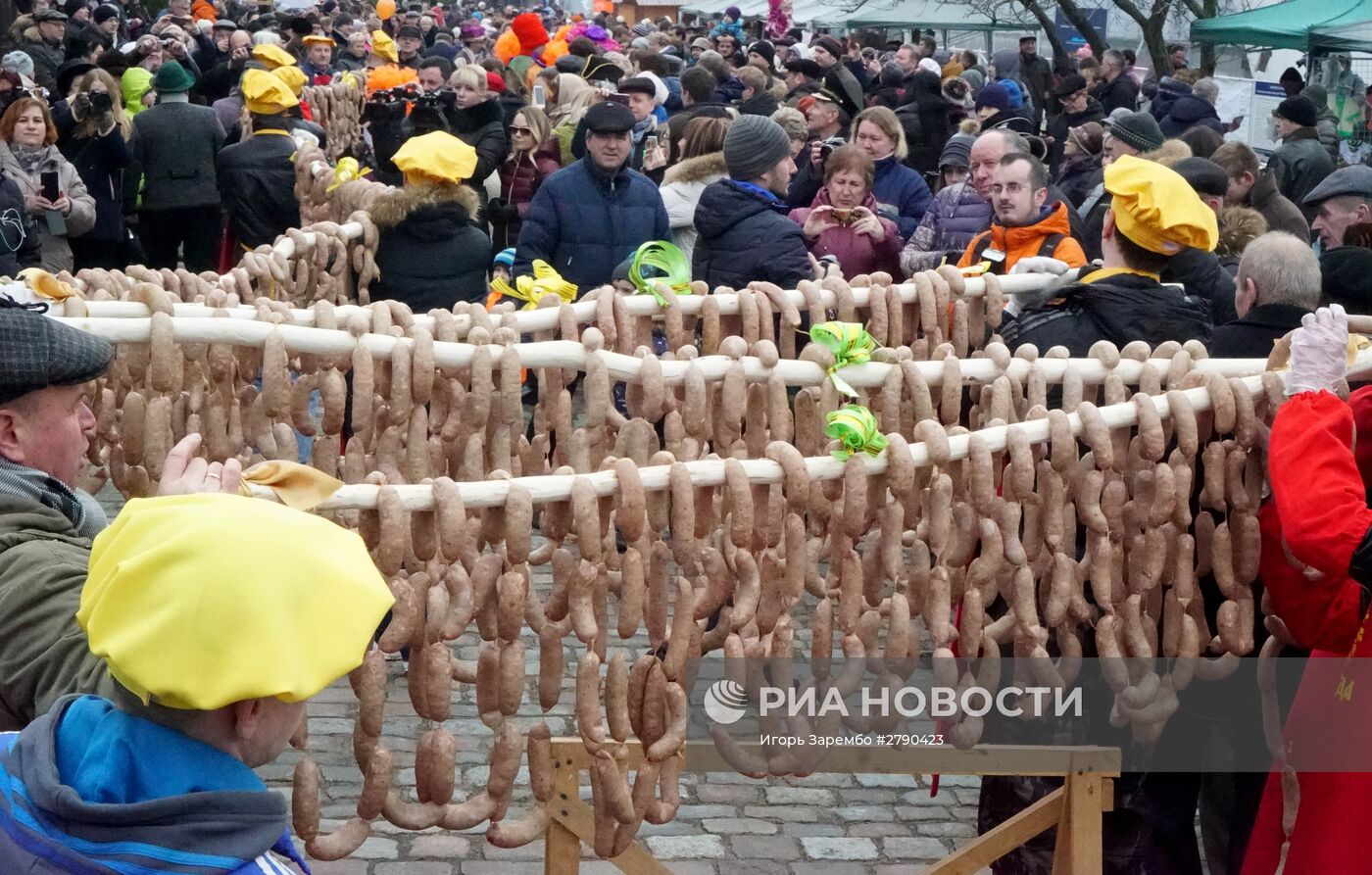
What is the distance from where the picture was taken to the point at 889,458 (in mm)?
2492

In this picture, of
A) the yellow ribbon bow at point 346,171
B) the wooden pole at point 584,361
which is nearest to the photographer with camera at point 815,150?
the yellow ribbon bow at point 346,171

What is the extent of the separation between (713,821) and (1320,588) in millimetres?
2205

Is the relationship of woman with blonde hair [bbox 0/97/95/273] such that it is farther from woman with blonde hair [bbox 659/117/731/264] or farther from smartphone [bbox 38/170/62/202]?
woman with blonde hair [bbox 659/117/731/264]

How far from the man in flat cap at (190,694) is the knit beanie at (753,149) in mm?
4488

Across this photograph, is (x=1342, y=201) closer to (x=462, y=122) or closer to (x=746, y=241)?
(x=746, y=241)

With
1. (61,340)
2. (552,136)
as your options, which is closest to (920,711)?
(61,340)

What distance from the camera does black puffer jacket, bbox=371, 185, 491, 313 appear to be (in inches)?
219

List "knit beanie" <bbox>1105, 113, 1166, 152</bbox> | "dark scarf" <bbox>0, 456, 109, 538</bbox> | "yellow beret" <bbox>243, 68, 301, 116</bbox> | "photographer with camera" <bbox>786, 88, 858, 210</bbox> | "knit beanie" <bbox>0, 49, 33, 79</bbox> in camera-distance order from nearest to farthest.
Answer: "dark scarf" <bbox>0, 456, 109, 538</bbox>, "knit beanie" <bbox>1105, 113, 1166, 152</bbox>, "yellow beret" <bbox>243, 68, 301, 116</bbox>, "photographer with camera" <bbox>786, 88, 858, 210</bbox>, "knit beanie" <bbox>0, 49, 33, 79</bbox>

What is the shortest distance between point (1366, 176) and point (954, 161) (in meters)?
2.33

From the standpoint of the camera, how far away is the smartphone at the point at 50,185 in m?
7.77

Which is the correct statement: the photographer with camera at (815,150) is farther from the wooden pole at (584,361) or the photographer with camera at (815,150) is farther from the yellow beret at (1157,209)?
the wooden pole at (584,361)

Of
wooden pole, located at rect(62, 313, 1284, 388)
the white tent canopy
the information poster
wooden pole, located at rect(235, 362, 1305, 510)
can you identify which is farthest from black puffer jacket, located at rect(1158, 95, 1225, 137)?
the white tent canopy

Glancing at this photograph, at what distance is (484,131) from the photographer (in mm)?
9391

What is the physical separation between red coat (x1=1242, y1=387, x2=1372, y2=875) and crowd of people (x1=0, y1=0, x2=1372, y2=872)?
1 centimetres
